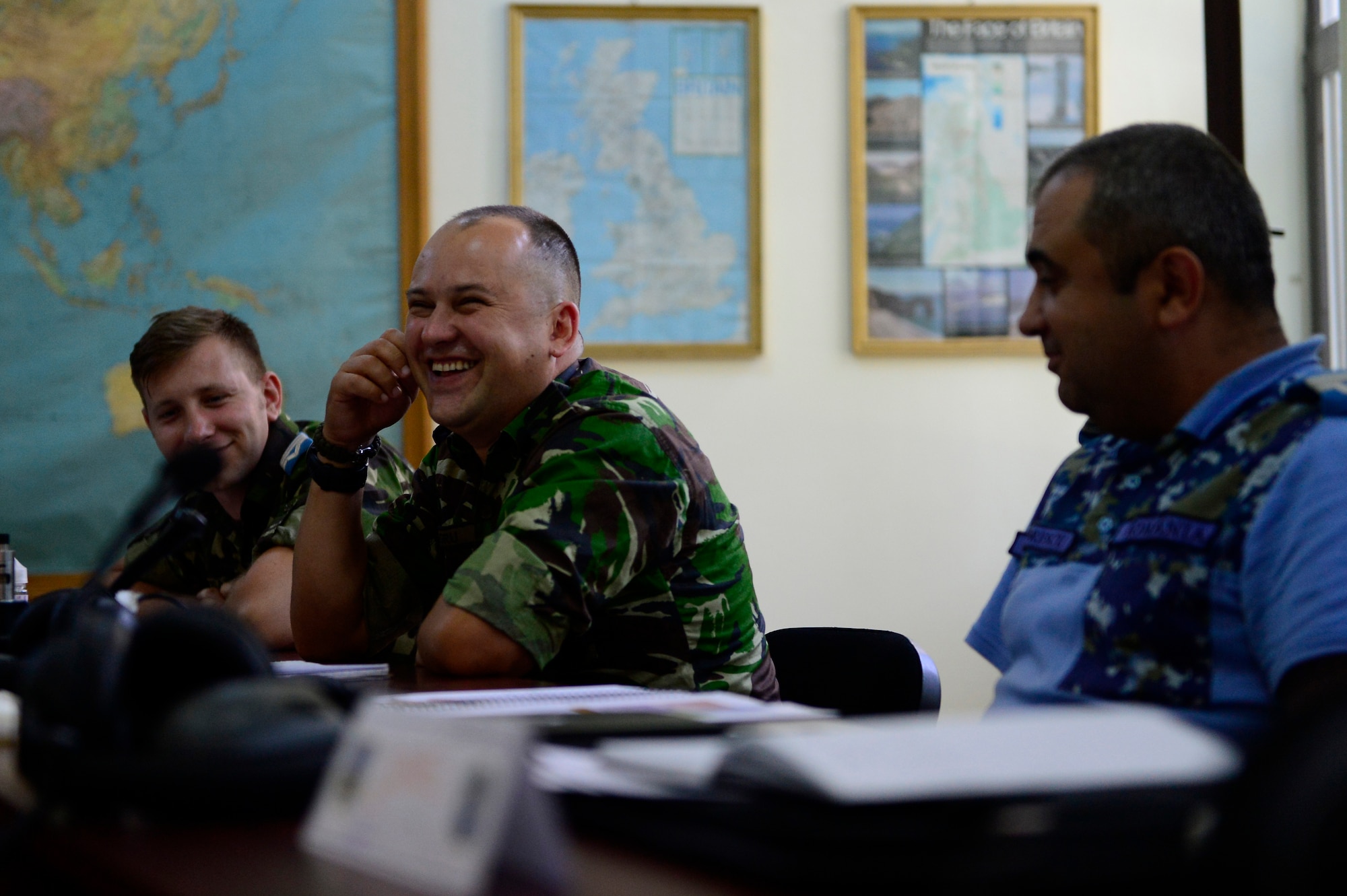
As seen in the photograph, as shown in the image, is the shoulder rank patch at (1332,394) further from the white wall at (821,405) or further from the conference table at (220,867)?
the white wall at (821,405)

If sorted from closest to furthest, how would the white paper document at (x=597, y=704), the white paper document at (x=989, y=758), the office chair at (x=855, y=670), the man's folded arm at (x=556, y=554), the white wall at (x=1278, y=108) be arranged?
1. the white paper document at (x=989, y=758)
2. the white paper document at (x=597, y=704)
3. the man's folded arm at (x=556, y=554)
4. the office chair at (x=855, y=670)
5. the white wall at (x=1278, y=108)

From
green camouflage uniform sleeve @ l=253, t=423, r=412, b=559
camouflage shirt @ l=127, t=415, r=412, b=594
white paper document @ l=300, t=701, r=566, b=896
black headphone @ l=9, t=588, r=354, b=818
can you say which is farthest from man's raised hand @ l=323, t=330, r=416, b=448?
white paper document @ l=300, t=701, r=566, b=896

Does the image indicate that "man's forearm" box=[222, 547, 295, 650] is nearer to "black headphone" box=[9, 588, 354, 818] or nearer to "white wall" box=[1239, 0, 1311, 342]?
"black headphone" box=[9, 588, 354, 818]

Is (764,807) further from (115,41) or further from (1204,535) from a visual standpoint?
(115,41)

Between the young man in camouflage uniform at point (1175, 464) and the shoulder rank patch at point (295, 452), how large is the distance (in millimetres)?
1454

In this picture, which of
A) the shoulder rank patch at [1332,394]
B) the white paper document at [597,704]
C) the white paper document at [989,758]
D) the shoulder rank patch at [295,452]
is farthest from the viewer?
the shoulder rank patch at [295,452]

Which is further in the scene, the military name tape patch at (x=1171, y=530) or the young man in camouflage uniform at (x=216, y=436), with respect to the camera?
the young man in camouflage uniform at (x=216, y=436)

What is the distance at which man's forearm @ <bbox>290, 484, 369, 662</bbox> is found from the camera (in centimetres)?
177

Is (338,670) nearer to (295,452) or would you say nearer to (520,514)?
(520,514)

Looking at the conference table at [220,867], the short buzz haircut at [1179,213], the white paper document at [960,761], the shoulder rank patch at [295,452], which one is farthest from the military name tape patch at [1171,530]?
the shoulder rank patch at [295,452]

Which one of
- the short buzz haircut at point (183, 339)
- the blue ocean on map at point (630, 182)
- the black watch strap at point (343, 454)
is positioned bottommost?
the black watch strap at point (343, 454)

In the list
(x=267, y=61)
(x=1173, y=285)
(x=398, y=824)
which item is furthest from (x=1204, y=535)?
(x=267, y=61)

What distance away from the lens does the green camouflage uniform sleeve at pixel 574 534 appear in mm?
1394

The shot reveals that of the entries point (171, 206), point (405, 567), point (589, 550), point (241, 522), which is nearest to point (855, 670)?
point (589, 550)
